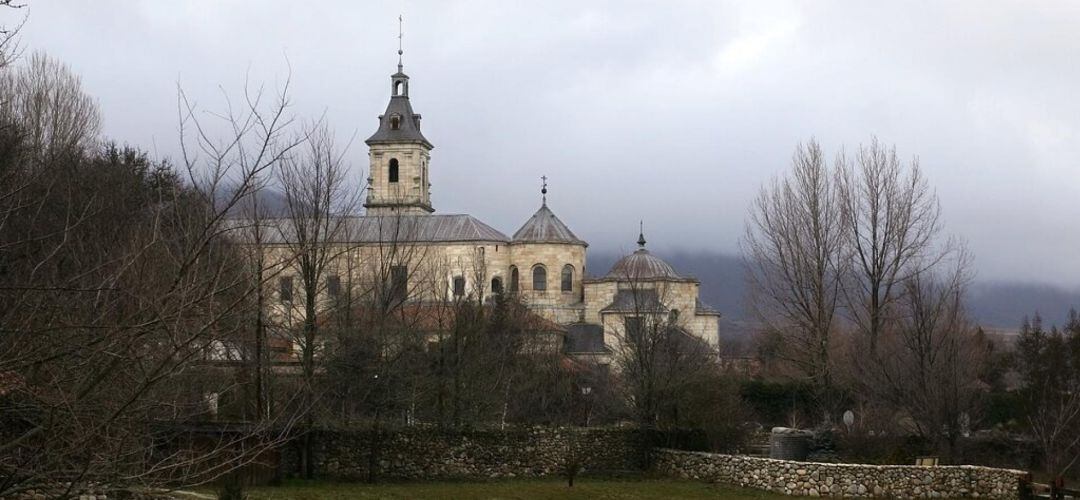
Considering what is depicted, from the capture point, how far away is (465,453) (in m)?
25.8

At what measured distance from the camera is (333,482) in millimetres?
23844

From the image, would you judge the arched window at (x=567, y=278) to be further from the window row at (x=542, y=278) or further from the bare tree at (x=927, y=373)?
the bare tree at (x=927, y=373)

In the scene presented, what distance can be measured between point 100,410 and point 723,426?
22846 mm

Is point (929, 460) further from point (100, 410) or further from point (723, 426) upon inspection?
point (100, 410)

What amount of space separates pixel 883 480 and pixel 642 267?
42.8 metres

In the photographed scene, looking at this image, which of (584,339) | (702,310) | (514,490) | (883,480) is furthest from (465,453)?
(702,310)

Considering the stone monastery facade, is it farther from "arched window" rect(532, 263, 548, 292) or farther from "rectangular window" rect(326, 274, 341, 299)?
"rectangular window" rect(326, 274, 341, 299)

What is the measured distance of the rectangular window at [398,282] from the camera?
3108 cm

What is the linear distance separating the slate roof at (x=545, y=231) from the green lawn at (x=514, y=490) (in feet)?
Answer: 140

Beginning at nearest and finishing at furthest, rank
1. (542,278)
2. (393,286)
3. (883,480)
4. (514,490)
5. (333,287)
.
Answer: (514,490) → (883,480) → (393,286) → (333,287) → (542,278)

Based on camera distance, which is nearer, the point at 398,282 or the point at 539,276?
the point at 398,282

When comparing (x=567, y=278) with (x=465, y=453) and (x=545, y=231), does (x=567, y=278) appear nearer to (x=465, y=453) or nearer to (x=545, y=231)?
(x=545, y=231)

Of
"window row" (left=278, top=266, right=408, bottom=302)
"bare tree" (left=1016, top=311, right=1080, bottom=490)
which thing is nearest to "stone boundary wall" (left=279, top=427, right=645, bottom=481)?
"window row" (left=278, top=266, right=408, bottom=302)

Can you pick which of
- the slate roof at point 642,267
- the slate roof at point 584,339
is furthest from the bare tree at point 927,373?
the slate roof at point 642,267
